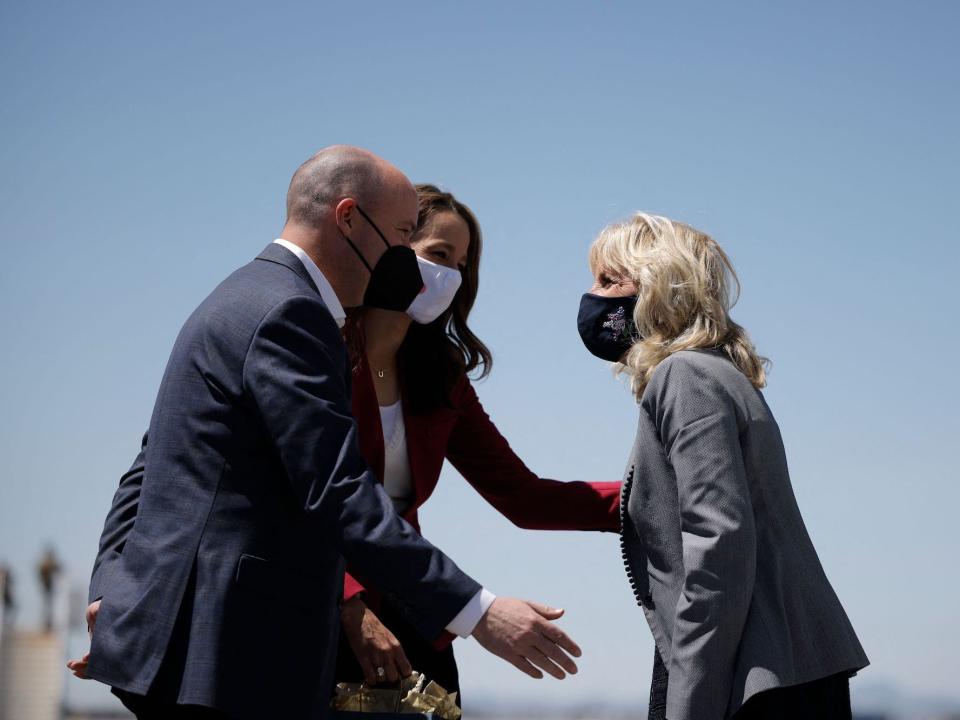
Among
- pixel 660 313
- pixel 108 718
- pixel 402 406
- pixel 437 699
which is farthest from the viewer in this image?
pixel 108 718

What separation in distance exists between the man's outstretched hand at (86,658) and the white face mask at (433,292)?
1774 mm

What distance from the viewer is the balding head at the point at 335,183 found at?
3.72 metres

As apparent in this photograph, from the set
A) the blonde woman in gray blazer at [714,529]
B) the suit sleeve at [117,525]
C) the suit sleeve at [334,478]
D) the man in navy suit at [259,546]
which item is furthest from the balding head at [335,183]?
the blonde woman in gray blazer at [714,529]

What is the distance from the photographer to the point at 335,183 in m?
3.73

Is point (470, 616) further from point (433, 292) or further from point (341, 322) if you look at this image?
point (433, 292)

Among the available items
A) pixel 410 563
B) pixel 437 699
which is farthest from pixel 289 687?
pixel 437 699

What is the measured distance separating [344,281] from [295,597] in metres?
1.01

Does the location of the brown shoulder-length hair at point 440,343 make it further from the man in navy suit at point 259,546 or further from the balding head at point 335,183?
the man in navy suit at point 259,546

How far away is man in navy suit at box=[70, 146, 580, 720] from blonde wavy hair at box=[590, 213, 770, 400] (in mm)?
1171

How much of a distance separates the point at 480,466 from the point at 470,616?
212 centimetres

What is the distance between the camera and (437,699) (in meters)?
3.72

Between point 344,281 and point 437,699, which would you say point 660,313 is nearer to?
point 344,281

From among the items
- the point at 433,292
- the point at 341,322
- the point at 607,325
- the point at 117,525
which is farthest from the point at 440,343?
the point at 117,525

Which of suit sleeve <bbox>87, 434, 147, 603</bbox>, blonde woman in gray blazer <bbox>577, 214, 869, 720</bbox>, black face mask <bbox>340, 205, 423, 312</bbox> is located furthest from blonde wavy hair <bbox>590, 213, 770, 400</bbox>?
suit sleeve <bbox>87, 434, 147, 603</bbox>
